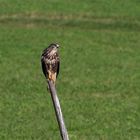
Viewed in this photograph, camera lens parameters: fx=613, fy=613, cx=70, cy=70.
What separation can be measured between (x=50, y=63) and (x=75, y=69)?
666 inches

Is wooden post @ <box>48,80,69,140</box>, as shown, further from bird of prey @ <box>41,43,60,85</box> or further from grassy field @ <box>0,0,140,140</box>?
grassy field @ <box>0,0,140,140</box>

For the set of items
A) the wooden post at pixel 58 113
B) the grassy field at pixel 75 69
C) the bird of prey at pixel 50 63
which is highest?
the bird of prey at pixel 50 63

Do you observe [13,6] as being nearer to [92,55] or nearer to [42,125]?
[92,55]

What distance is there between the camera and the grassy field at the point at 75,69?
13.0m

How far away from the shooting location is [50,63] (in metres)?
2.94

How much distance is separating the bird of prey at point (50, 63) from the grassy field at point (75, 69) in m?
8.87

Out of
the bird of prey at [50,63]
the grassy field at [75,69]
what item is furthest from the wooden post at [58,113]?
the grassy field at [75,69]

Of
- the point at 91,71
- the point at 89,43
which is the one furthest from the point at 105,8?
the point at 91,71

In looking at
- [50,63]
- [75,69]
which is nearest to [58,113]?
[50,63]

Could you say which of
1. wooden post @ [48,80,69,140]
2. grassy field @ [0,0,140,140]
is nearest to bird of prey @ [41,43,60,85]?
wooden post @ [48,80,69,140]

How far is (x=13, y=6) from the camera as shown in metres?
33.0

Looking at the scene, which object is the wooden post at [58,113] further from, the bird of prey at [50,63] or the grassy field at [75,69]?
the grassy field at [75,69]

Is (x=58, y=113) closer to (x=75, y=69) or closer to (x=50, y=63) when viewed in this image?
(x=50, y=63)

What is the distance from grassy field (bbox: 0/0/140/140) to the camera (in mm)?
12977
